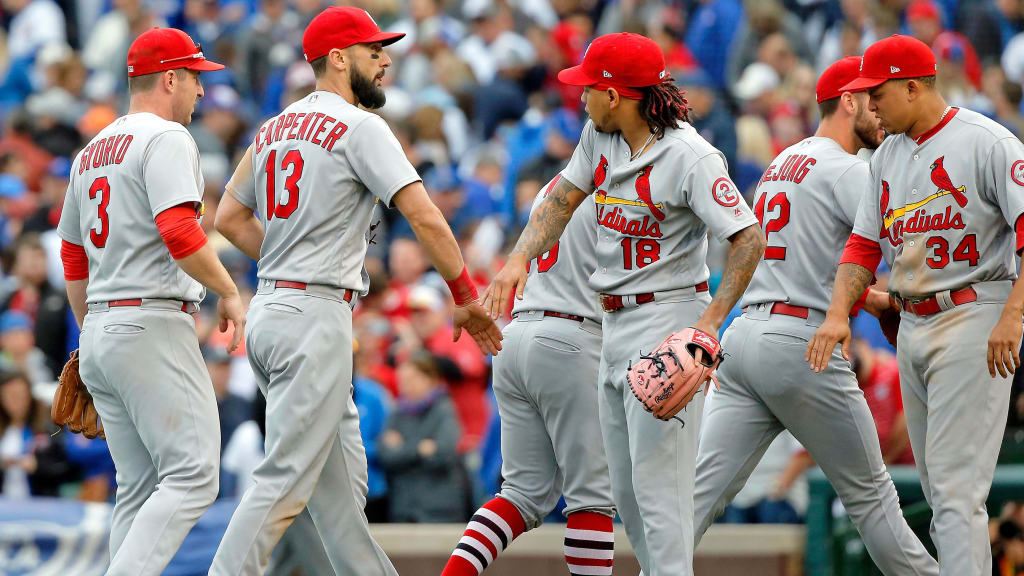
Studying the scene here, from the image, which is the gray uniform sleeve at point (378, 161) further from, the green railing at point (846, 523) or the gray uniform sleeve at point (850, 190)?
the green railing at point (846, 523)

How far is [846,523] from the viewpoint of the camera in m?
6.91

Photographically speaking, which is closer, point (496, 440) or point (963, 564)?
point (963, 564)

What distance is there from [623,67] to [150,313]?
6.79 ft

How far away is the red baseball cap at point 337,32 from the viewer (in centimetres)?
558

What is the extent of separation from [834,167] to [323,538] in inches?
101

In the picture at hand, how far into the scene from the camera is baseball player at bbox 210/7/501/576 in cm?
529

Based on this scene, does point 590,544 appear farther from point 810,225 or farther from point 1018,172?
point 1018,172

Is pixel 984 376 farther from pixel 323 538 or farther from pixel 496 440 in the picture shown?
pixel 496 440

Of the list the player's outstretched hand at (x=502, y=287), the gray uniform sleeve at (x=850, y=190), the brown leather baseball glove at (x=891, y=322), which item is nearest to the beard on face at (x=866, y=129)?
the gray uniform sleeve at (x=850, y=190)

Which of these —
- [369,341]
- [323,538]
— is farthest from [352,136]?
[369,341]

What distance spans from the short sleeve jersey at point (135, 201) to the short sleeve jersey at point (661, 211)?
1610 millimetres

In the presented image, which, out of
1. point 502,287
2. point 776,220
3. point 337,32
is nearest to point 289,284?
point 502,287

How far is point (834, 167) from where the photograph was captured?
5.77 m

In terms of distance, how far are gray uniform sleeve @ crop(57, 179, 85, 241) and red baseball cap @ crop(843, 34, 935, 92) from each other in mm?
3124
